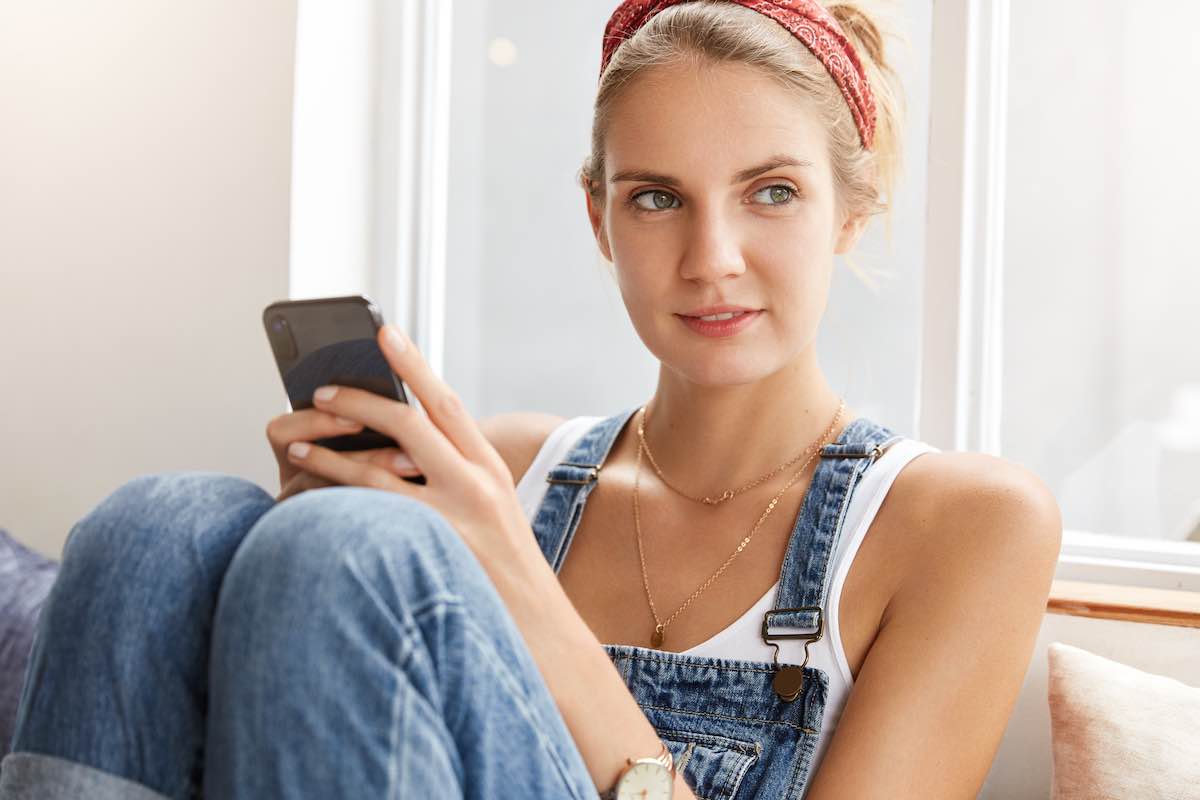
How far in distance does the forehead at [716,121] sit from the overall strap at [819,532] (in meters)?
0.30

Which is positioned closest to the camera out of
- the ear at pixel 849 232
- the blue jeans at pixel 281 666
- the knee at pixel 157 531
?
the blue jeans at pixel 281 666

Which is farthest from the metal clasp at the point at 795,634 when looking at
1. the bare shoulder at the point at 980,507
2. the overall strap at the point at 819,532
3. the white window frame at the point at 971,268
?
the white window frame at the point at 971,268

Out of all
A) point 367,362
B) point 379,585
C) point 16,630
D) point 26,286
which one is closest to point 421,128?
point 26,286

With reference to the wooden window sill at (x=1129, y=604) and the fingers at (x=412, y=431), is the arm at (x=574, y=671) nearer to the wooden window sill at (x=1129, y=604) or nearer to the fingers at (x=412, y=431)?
the fingers at (x=412, y=431)

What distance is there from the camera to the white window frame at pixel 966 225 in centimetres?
160

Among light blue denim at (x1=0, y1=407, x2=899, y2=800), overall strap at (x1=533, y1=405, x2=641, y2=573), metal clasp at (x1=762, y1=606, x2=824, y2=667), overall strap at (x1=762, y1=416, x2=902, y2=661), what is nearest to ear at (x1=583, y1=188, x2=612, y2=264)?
overall strap at (x1=533, y1=405, x2=641, y2=573)

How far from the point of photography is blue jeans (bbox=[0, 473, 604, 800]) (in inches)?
27.8

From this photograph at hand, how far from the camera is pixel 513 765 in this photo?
0.77 meters

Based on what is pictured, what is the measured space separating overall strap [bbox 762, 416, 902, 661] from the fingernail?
20.0 inches

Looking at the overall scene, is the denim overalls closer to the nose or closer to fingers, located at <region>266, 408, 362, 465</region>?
the nose

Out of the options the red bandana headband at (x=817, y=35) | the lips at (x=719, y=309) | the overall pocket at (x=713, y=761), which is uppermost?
the red bandana headband at (x=817, y=35)

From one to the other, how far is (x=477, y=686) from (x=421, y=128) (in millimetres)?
1499

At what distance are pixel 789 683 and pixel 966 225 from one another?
779mm

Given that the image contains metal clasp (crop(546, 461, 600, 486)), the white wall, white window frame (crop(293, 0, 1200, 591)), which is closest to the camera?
metal clasp (crop(546, 461, 600, 486))
